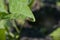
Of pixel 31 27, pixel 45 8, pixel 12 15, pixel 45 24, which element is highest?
pixel 45 8

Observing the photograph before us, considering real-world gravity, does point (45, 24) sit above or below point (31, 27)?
above

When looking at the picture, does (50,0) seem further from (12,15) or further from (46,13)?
(12,15)

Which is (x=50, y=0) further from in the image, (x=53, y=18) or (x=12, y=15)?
(x=12, y=15)

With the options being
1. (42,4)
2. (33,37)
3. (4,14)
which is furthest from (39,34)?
(4,14)

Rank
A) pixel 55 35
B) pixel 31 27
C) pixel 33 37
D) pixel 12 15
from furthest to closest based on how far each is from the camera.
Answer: pixel 31 27 < pixel 33 37 < pixel 55 35 < pixel 12 15

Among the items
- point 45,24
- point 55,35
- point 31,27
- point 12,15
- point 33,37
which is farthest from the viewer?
point 45,24

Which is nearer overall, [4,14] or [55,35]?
[4,14]
